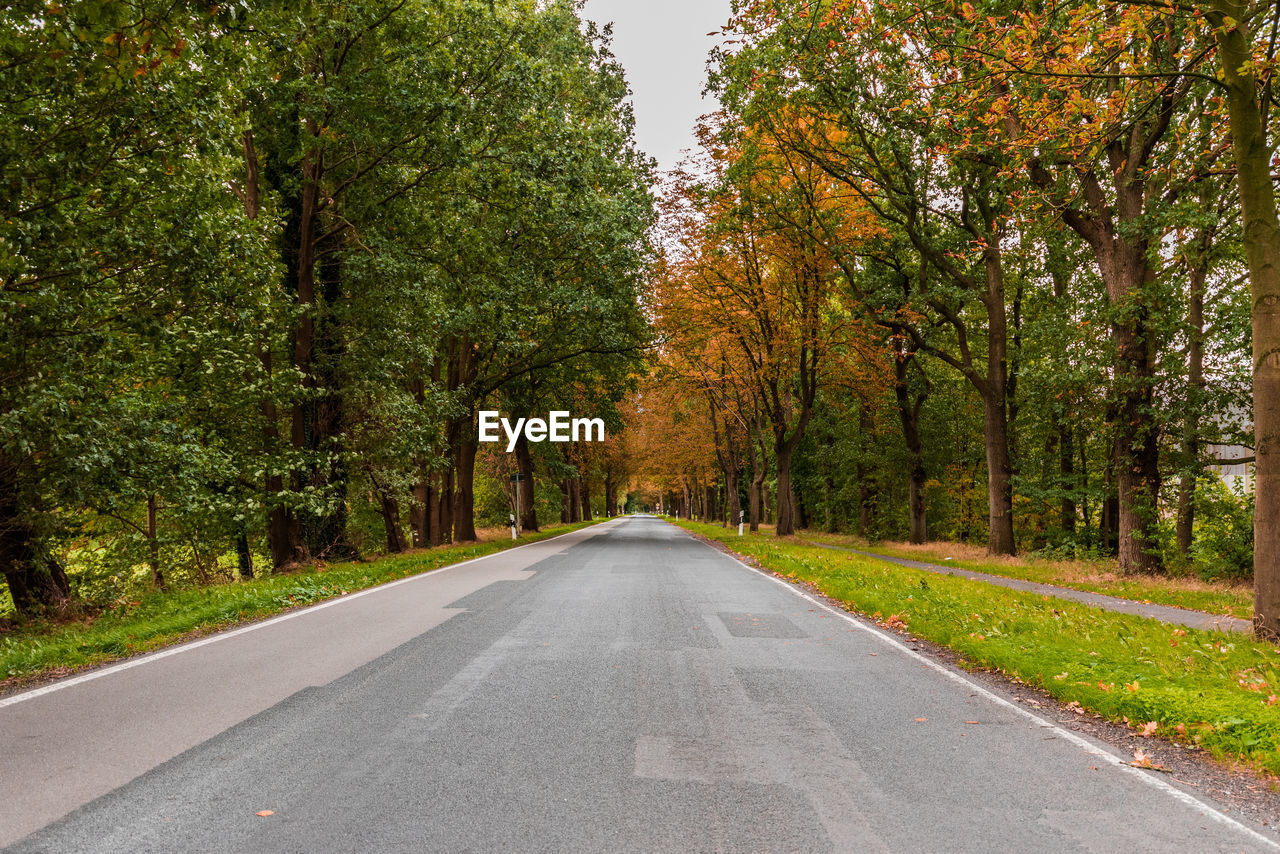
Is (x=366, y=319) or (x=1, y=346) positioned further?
(x=366, y=319)

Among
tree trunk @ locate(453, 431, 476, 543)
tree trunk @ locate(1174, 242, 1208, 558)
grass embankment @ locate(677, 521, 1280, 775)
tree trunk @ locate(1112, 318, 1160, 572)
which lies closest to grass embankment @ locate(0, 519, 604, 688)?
grass embankment @ locate(677, 521, 1280, 775)

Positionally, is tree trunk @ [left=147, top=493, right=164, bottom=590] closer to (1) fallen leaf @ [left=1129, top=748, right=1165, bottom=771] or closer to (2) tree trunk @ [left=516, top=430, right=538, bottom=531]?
(1) fallen leaf @ [left=1129, top=748, right=1165, bottom=771]

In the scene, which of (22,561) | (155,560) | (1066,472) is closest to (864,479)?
(1066,472)

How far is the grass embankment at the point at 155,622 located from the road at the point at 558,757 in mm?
758

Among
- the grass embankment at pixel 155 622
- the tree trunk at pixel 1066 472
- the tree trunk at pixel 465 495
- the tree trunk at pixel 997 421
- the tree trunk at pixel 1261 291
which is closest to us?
the grass embankment at pixel 155 622

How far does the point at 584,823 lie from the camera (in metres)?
3.32

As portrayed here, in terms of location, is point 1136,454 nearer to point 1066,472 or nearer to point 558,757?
point 1066,472

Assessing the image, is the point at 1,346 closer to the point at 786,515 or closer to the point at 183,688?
the point at 183,688

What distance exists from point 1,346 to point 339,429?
8.81m

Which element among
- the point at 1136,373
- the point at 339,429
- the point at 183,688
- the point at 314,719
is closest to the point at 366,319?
the point at 339,429

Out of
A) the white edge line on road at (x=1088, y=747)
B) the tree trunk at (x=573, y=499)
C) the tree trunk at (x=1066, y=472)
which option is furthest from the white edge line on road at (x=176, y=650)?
the tree trunk at (x=573, y=499)

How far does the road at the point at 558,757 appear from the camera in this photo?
10.7ft

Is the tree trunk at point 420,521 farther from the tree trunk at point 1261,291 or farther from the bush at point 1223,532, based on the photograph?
the tree trunk at point 1261,291

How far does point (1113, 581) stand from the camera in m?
13.7
